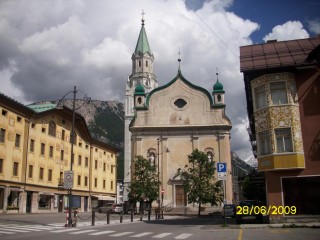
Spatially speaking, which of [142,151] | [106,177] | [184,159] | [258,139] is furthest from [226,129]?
[258,139]

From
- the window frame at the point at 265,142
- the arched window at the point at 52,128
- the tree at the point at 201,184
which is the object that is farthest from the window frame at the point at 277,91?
the arched window at the point at 52,128

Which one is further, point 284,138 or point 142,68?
point 142,68

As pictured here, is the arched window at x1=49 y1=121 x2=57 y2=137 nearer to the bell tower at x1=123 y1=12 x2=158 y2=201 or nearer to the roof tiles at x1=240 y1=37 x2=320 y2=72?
the roof tiles at x1=240 y1=37 x2=320 y2=72

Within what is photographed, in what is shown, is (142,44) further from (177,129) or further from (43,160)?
(43,160)

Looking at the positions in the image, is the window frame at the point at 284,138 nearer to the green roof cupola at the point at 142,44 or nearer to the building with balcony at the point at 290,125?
the building with balcony at the point at 290,125

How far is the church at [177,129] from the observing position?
5300 centimetres

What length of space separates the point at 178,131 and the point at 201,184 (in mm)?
11682

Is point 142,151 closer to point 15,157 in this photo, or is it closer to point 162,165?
point 162,165

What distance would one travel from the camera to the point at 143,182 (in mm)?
47969

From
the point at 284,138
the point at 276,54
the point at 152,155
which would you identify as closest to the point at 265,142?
the point at 284,138

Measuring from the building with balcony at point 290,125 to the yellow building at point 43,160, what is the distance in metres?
21.6

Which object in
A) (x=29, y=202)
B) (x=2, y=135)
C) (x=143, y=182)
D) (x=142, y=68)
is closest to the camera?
(x=2, y=135)

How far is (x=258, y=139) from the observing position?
23359 mm

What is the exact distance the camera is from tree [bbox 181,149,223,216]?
4468cm
